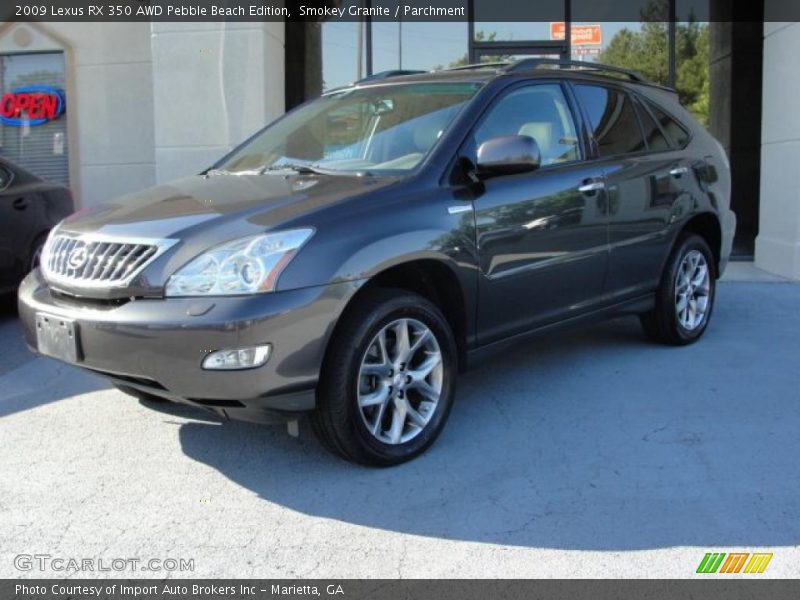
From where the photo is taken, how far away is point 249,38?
8602 mm

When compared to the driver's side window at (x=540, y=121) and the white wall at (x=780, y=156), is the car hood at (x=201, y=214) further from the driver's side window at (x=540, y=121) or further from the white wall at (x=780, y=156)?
the white wall at (x=780, y=156)

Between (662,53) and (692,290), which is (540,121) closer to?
(692,290)

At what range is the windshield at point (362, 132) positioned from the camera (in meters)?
4.21

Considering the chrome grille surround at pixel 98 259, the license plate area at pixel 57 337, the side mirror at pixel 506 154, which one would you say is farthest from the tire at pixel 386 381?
the license plate area at pixel 57 337

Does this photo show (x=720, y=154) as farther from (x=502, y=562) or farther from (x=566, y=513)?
(x=502, y=562)

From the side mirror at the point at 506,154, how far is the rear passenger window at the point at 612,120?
106cm

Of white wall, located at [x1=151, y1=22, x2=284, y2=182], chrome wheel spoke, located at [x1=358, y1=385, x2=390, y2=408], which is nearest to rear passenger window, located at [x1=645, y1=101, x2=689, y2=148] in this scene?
chrome wheel spoke, located at [x1=358, y1=385, x2=390, y2=408]

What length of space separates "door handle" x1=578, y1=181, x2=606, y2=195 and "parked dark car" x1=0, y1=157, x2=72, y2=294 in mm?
4572

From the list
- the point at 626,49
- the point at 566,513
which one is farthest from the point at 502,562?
the point at 626,49

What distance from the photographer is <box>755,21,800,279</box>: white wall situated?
830cm

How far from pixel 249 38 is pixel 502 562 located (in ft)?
22.8

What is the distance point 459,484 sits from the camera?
361 cm

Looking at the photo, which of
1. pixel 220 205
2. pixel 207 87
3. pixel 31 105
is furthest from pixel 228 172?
pixel 31 105

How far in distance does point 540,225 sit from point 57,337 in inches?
93.7
